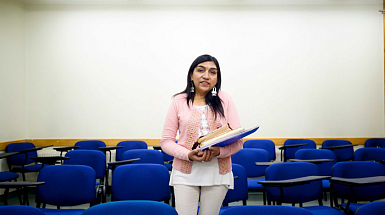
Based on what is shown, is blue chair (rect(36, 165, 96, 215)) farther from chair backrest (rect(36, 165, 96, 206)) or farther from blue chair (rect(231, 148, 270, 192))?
blue chair (rect(231, 148, 270, 192))

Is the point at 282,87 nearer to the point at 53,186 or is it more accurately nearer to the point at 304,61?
the point at 304,61

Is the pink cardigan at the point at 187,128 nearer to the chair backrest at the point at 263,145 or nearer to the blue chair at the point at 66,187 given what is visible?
the blue chair at the point at 66,187

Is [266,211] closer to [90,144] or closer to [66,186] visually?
[66,186]

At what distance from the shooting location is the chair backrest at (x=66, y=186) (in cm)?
236

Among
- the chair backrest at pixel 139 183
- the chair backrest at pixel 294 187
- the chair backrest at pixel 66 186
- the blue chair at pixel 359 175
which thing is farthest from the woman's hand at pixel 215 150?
the blue chair at pixel 359 175

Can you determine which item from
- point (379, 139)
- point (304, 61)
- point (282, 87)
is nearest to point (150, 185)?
point (282, 87)

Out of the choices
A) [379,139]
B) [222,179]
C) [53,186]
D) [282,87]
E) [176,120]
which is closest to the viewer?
[222,179]

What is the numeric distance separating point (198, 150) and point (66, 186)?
1.62m

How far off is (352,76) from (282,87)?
1.34 meters

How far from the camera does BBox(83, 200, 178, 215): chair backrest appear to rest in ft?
4.05

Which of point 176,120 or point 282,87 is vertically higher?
point 282,87

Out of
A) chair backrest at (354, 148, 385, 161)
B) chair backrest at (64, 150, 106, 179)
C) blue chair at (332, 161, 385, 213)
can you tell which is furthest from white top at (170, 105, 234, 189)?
chair backrest at (354, 148, 385, 161)

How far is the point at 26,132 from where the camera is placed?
522cm

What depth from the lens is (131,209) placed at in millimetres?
1249
